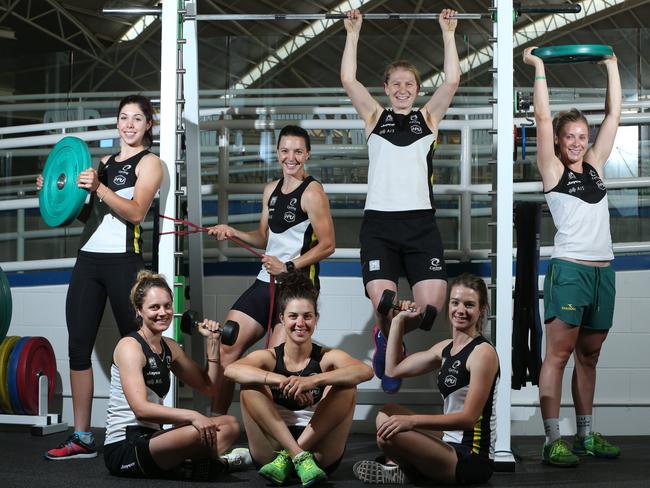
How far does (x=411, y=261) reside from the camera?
13.7ft

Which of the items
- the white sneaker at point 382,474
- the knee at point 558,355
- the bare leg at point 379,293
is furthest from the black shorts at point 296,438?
the knee at point 558,355

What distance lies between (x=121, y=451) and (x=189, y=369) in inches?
16.8

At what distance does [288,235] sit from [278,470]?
3.90 feet

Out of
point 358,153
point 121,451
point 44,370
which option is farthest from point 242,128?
point 121,451

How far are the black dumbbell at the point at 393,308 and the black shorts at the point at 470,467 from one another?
0.47m

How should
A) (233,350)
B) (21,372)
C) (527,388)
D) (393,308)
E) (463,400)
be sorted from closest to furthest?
(463,400), (393,308), (233,350), (21,372), (527,388)

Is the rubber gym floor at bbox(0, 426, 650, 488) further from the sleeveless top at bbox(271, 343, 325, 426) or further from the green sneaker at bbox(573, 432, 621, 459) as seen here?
the sleeveless top at bbox(271, 343, 325, 426)

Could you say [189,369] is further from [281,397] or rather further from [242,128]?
[242,128]

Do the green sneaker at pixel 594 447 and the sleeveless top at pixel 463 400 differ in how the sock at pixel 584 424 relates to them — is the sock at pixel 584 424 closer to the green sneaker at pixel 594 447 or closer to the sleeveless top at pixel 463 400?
the green sneaker at pixel 594 447

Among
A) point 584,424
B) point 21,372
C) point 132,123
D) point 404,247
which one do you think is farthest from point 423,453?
point 21,372

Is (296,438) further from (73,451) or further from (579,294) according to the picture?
(579,294)

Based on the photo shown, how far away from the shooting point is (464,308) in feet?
11.7

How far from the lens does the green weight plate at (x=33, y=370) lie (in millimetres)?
4723

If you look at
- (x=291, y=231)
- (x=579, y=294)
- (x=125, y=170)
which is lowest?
(x=579, y=294)
